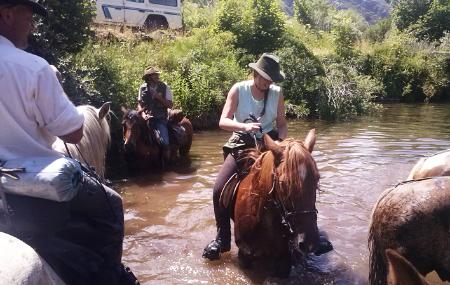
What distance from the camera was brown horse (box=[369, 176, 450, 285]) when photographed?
338cm

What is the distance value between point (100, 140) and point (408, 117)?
1645 cm

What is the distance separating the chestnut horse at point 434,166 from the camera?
4.15 metres

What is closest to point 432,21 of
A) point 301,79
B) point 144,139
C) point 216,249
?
point 301,79

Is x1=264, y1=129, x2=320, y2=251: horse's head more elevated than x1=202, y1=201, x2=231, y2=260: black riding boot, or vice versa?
x1=264, y1=129, x2=320, y2=251: horse's head

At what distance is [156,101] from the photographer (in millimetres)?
9477

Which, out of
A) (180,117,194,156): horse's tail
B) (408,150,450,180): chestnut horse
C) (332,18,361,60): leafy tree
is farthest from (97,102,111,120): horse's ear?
(332,18,361,60): leafy tree

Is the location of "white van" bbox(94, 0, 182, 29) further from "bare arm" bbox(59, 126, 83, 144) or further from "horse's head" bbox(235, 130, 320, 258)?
"bare arm" bbox(59, 126, 83, 144)

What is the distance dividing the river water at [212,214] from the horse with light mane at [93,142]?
1.66 meters

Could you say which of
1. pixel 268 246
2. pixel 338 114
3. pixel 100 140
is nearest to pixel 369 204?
pixel 268 246

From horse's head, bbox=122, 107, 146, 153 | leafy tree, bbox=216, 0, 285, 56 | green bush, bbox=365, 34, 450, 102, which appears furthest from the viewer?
green bush, bbox=365, 34, 450, 102

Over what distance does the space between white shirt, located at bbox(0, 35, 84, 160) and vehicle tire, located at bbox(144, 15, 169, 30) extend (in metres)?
21.5

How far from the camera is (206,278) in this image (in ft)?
16.4

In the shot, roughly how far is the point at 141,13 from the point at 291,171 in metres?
21.1

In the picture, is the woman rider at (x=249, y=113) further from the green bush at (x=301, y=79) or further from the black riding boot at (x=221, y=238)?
the green bush at (x=301, y=79)
